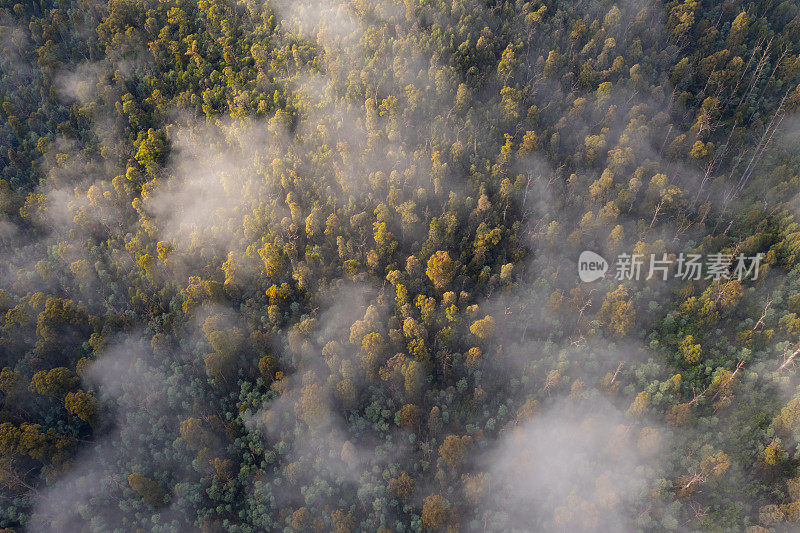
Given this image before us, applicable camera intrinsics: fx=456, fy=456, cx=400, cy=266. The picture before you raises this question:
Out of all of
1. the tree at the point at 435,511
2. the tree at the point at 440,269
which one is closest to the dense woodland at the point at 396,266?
the tree at the point at 435,511

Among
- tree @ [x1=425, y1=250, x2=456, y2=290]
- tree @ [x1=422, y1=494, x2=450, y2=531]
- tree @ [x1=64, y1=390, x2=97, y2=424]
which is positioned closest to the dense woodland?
tree @ [x1=422, y1=494, x2=450, y2=531]

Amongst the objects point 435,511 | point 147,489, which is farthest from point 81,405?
point 435,511

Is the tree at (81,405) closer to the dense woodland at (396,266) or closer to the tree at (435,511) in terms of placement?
the dense woodland at (396,266)

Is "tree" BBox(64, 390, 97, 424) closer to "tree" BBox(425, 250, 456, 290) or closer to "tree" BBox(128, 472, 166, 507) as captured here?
"tree" BBox(128, 472, 166, 507)

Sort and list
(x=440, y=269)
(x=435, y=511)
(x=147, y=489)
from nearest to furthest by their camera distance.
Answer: (x=435, y=511), (x=147, y=489), (x=440, y=269)

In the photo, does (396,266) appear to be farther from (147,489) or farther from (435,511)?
(147,489)

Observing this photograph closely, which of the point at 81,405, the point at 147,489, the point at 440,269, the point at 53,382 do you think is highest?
the point at 53,382

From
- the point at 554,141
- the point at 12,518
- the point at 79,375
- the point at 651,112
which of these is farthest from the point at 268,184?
the point at 651,112

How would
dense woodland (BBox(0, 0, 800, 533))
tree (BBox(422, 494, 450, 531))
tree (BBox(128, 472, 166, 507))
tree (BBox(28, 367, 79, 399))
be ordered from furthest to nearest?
tree (BBox(28, 367, 79, 399)) → dense woodland (BBox(0, 0, 800, 533)) → tree (BBox(128, 472, 166, 507)) → tree (BBox(422, 494, 450, 531))
